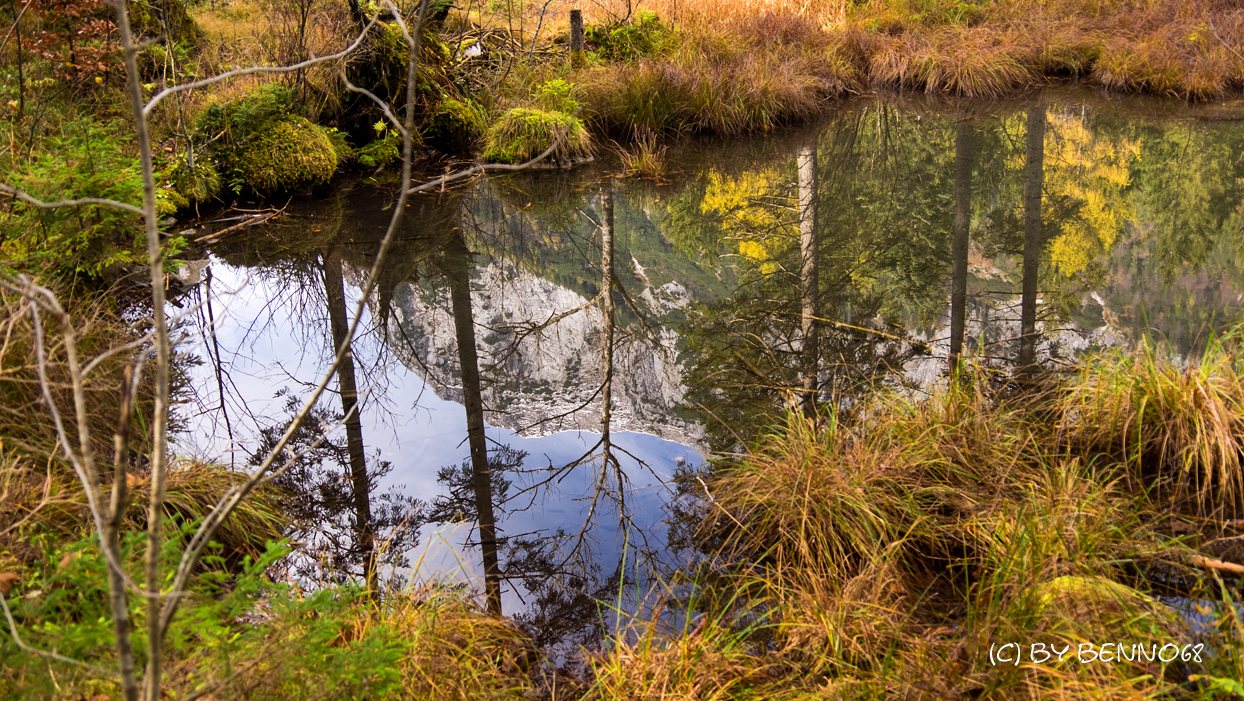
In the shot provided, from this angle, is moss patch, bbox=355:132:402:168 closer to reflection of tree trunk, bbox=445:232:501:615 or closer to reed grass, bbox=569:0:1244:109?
reflection of tree trunk, bbox=445:232:501:615

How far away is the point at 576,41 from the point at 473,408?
7268 millimetres

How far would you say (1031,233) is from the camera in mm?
6500

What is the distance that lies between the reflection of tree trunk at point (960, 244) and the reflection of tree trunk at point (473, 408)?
6.98 ft

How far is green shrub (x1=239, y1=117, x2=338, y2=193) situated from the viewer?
745 centimetres

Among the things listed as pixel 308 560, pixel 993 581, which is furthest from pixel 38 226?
pixel 993 581

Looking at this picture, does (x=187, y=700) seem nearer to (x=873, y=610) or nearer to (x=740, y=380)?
(x=873, y=610)

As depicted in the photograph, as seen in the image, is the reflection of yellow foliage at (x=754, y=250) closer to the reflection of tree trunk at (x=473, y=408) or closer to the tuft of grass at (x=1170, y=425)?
the reflection of tree trunk at (x=473, y=408)

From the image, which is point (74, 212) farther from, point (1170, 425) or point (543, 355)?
point (1170, 425)

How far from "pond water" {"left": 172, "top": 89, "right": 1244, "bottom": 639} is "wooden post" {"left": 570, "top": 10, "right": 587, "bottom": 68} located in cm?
191

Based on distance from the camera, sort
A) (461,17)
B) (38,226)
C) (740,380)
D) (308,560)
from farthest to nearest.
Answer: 1. (461,17)
2. (740,380)
3. (38,226)
4. (308,560)

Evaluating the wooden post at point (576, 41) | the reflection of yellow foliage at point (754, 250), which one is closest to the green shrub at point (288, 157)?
the wooden post at point (576, 41)

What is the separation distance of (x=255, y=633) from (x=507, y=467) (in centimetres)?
200

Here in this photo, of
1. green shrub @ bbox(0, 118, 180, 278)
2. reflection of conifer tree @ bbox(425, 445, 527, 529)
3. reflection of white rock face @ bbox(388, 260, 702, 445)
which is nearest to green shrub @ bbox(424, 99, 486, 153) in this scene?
reflection of white rock face @ bbox(388, 260, 702, 445)

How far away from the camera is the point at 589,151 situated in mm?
9055
